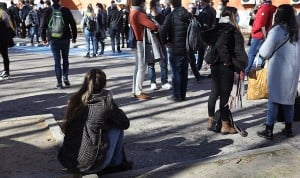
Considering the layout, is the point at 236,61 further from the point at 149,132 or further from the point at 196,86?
the point at 196,86

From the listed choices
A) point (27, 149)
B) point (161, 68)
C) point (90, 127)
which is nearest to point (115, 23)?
point (161, 68)

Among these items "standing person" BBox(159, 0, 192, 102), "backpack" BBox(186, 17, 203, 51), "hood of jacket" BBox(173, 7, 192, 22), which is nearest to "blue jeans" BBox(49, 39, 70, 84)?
"standing person" BBox(159, 0, 192, 102)

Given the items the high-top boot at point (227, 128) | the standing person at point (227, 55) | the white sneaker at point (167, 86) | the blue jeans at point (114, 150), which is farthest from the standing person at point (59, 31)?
the blue jeans at point (114, 150)

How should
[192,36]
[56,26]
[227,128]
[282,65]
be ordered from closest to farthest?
1. [282,65]
2. [227,128]
3. [192,36]
4. [56,26]

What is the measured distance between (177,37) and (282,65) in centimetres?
268

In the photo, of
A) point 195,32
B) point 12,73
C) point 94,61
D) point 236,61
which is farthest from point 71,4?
point 236,61

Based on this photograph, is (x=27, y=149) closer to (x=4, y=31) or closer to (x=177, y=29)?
(x=177, y=29)

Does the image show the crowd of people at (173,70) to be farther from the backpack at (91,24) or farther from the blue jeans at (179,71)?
the backpack at (91,24)

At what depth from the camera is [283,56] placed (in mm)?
5914

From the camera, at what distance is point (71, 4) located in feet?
100

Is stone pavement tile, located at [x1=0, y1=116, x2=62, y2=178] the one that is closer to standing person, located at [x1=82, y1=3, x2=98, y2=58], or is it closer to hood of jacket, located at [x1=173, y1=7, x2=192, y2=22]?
hood of jacket, located at [x1=173, y1=7, x2=192, y2=22]

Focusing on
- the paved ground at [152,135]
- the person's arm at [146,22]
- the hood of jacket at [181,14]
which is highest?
the hood of jacket at [181,14]

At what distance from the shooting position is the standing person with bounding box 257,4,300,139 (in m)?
5.85

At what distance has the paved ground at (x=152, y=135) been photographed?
17.1 ft
